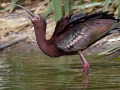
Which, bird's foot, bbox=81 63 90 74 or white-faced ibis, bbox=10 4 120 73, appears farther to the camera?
white-faced ibis, bbox=10 4 120 73

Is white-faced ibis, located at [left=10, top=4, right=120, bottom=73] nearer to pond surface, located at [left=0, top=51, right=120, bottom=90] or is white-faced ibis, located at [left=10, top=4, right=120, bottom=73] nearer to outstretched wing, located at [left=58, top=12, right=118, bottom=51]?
outstretched wing, located at [left=58, top=12, right=118, bottom=51]

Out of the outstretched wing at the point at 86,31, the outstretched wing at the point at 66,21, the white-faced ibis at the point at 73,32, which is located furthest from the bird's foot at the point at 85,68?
the outstretched wing at the point at 66,21

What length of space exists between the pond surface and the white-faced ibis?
309 mm

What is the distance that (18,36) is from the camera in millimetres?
11297

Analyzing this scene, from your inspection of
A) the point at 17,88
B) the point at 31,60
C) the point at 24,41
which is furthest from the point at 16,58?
the point at 17,88

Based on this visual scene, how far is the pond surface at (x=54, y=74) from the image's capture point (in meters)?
6.61

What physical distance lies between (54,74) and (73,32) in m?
0.83

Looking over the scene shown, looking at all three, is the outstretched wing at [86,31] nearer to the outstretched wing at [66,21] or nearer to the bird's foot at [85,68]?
the outstretched wing at [66,21]

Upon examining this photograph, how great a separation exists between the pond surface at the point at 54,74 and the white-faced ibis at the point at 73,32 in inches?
12.1

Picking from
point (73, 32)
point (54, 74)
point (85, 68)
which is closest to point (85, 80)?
point (54, 74)

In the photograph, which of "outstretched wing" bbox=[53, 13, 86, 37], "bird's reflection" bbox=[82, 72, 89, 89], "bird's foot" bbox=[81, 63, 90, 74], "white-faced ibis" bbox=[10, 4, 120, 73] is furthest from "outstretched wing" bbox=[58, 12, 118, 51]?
"bird's reflection" bbox=[82, 72, 89, 89]

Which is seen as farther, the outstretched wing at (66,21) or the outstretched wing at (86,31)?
the outstretched wing at (86,31)

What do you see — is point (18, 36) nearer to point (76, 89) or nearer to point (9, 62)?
point (9, 62)

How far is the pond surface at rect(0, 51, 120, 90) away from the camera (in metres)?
6.61
